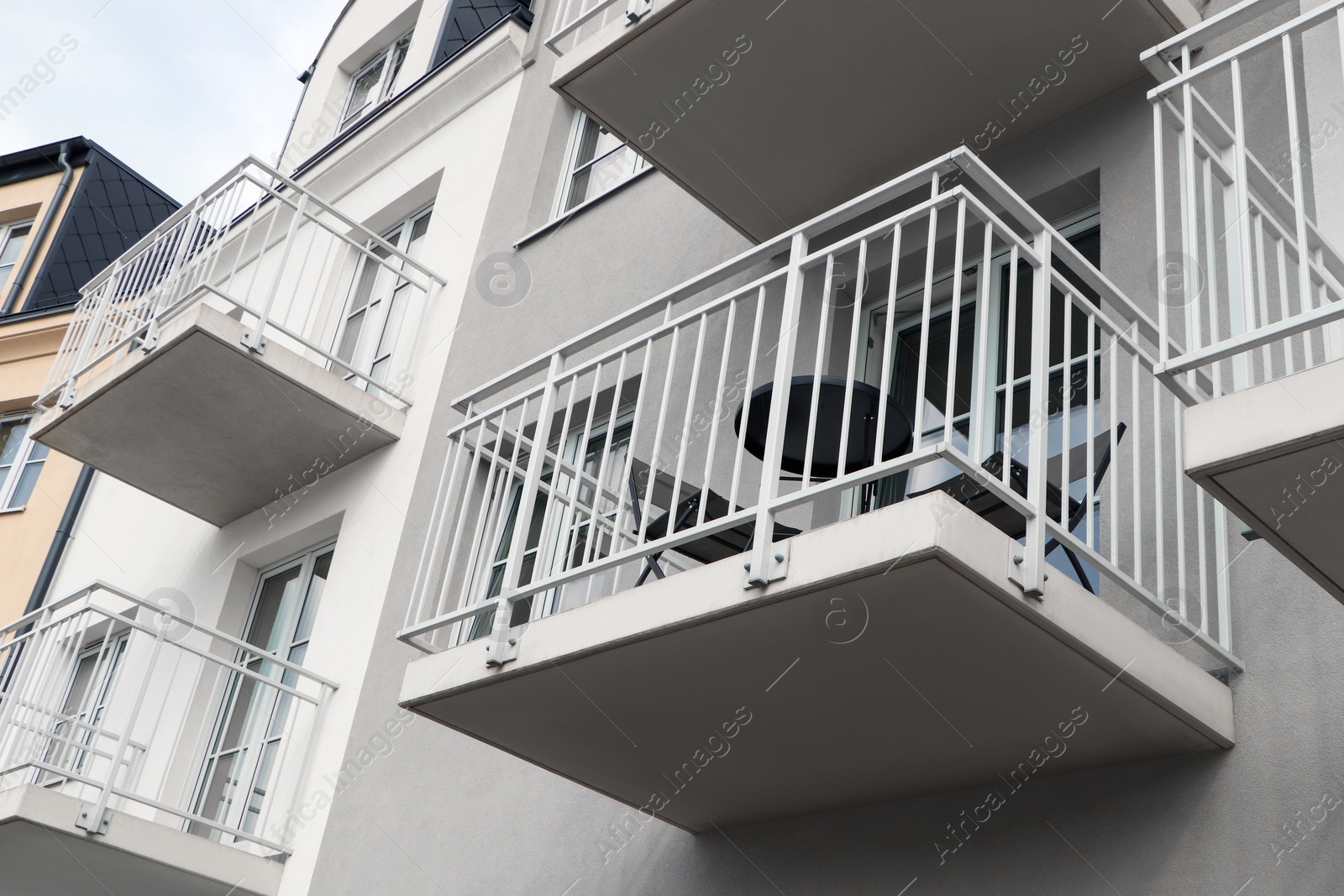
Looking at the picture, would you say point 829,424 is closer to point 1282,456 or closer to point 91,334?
point 1282,456

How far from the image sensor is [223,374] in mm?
8719

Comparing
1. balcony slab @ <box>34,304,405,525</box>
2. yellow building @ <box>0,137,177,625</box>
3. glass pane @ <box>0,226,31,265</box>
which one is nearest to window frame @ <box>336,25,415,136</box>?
yellow building @ <box>0,137,177,625</box>

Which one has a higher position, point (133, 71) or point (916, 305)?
point (133, 71)

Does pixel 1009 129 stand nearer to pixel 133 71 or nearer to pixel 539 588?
pixel 539 588

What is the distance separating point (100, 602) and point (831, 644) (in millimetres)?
8704

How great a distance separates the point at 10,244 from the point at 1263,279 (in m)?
17.9

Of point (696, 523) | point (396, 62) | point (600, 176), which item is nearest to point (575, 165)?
point (600, 176)

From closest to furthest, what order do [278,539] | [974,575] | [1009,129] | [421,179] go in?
[974,575], [1009,129], [278,539], [421,179]

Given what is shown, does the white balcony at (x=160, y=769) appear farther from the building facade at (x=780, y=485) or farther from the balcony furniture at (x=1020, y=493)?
the balcony furniture at (x=1020, y=493)

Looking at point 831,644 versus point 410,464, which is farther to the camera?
point 410,464

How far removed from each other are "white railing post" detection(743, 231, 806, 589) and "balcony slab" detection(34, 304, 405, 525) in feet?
16.3

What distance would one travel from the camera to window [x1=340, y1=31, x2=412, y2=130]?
13.7 meters

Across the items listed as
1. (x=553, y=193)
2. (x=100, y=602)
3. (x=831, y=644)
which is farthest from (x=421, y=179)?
(x=831, y=644)

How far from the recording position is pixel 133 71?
974cm
